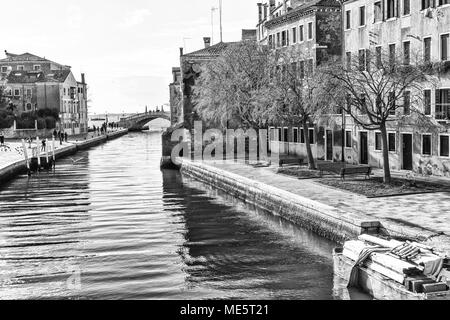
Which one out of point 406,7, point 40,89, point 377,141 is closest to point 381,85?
point 406,7

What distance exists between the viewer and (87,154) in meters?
73.6

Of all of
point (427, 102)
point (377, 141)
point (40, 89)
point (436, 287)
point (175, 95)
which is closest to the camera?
point (436, 287)

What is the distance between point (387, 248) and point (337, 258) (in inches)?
67.6

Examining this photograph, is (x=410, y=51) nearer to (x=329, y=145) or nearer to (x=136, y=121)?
(x=329, y=145)

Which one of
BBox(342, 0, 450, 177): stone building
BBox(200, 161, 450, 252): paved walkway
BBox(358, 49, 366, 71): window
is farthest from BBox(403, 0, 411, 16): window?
BBox(200, 161, 450, 252): paved walkway

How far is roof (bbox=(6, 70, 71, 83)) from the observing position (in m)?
103

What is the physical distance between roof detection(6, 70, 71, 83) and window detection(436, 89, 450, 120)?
82.7 meters

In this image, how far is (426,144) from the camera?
108 ft

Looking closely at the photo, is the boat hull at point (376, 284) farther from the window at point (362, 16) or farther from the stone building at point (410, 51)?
the window at point (362, 16)

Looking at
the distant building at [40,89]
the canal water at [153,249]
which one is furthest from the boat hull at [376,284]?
the distant building at [40,89]

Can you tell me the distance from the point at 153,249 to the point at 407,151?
57.5 feet

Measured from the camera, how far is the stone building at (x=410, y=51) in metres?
31.2
